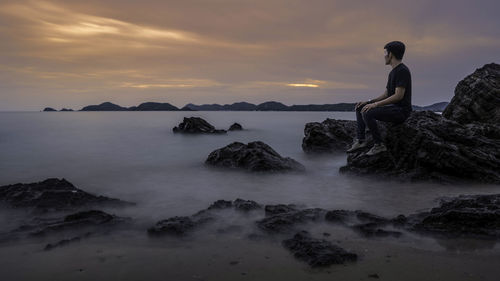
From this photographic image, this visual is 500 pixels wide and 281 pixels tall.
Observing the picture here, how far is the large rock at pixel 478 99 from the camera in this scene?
13.1 m

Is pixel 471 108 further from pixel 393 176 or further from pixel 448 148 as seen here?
pixel 393 176

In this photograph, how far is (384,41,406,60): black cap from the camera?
8352mm

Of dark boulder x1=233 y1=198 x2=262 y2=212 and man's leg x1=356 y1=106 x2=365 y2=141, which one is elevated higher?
man's leg x1=356 y1=106 x2=365 y2=141

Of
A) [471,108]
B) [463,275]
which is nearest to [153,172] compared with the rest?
[463,275]

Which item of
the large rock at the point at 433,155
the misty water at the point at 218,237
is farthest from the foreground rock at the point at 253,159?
the large rock at the point at 433,155

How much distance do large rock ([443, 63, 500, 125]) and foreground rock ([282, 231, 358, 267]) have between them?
1180 cm

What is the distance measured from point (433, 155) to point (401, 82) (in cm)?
220

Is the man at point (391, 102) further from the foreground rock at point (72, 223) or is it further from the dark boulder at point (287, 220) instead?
the foreground rock at point (72, 223)

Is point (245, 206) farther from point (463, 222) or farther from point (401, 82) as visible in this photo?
point (401, 82)

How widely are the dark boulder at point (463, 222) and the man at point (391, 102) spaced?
3802 millimetres

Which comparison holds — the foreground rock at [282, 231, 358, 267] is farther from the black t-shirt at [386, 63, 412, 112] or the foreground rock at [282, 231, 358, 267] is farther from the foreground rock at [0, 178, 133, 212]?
the black t-shirt at [386, 63, 412, 112]

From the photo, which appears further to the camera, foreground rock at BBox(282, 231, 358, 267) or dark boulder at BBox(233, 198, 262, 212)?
dark boulder at BBox(233, 198, 262, 212)

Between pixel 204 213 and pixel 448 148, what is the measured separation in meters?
6.76

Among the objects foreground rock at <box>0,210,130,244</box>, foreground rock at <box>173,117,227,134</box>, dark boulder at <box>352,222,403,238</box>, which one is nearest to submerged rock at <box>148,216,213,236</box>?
foreground rock at <box>0,210,130,244</box>
